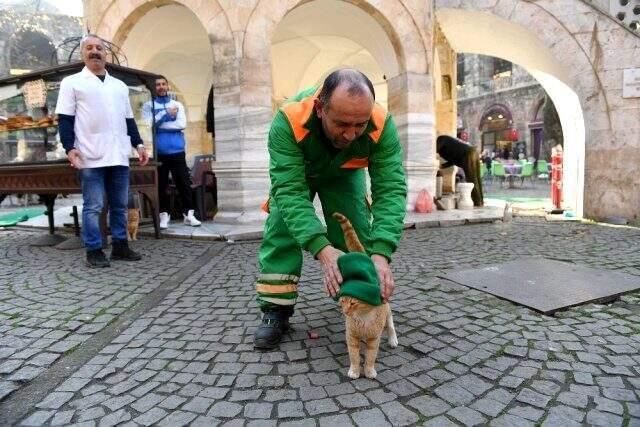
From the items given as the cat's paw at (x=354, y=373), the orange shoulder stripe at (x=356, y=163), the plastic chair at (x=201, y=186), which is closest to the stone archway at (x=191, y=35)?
the plastic chair at (x=201, y=186)

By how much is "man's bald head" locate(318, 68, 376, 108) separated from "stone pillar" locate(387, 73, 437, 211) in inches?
227

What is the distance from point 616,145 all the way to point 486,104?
27412mm

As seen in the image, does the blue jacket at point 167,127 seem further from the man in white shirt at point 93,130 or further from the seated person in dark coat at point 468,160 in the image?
the seated person in dark coat at point 468,160

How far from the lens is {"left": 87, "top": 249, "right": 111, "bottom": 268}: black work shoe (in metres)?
4.30

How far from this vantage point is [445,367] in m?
2.23

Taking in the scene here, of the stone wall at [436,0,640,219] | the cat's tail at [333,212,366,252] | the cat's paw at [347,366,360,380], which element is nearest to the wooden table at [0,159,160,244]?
the cat's tail at [333,212,366,252]

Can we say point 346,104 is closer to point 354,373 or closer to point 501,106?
point 354,373

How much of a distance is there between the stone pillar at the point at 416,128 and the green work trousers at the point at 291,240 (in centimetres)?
521

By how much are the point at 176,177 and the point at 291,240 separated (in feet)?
14.8

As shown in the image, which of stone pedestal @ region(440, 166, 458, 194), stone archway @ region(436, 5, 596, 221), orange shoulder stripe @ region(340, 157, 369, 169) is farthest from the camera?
stone pedestal @ region(440, 166, 458, 194)

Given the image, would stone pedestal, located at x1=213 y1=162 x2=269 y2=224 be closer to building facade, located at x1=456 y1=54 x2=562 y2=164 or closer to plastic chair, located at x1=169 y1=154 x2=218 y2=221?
plastic chair, located at x1=169 y1=154 x2=218 y2=221

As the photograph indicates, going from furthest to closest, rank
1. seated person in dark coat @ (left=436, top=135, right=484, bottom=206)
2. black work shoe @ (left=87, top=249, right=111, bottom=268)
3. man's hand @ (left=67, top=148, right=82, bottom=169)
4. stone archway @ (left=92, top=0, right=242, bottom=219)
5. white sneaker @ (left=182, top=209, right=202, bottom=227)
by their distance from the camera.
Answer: seated person in dark coat @ (left=436, top=135, right=484, bottom=206) → stone archway @ (left=92, top=0, right=242, bottom=219) → white sneaker @ (left=182, top=209, right=202, bottom=227) → black work shoe @ (left=87, top=249, right=111, bottom=268) → man's hand @ (left=67, top=148, right=82, bottom=169)

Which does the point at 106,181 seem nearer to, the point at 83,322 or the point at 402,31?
the point at 83,322

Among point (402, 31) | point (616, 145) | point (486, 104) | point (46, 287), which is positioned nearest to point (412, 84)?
point (402, 31)
